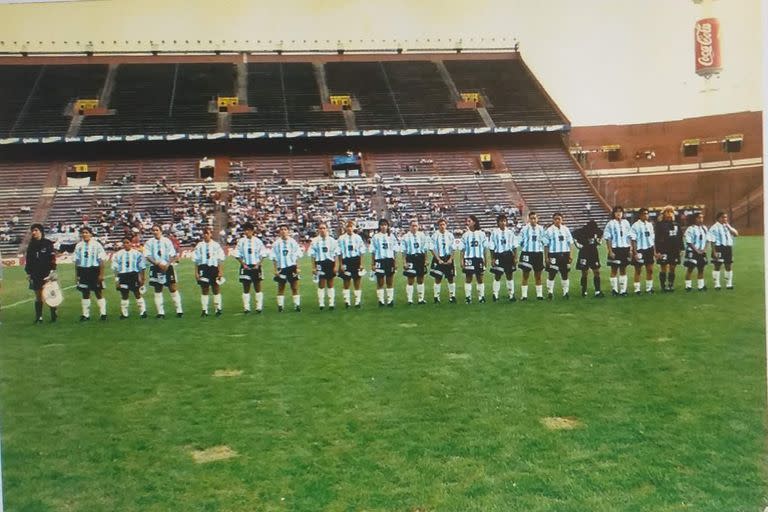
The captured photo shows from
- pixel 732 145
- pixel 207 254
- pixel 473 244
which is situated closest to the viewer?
pixel 732 145

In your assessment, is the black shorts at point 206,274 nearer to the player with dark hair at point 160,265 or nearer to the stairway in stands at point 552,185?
the player with dark hair at point 160,265

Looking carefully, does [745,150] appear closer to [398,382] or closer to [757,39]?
[757,39]

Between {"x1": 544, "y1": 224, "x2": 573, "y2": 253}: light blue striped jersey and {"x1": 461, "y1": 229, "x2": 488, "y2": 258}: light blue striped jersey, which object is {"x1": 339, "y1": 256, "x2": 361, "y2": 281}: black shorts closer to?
{"x1": 461, "y1": 229, "x2": 488, "y2": 258}: light blue striped jersey

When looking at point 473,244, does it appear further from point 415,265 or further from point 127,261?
point 127,261

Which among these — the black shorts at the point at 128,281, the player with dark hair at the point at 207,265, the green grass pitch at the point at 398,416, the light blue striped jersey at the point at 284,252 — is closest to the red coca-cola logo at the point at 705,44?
the green grass pitch at the point at 398,416

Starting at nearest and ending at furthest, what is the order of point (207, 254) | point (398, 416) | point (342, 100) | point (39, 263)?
point (398, 416), point (39, 263), point (207, 254), point (342, 100)

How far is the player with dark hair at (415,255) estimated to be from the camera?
7.43m

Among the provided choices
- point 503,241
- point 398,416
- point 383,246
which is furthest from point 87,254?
point 503,241

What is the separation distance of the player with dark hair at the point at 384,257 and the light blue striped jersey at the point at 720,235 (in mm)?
3821

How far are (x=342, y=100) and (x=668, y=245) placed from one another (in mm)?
5103

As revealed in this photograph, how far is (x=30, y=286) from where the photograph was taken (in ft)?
21.1

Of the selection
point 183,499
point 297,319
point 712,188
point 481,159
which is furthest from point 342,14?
point 712,188

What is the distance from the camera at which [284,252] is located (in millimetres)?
7074

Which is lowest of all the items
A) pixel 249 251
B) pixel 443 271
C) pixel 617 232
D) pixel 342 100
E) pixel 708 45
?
pixel 443 271
